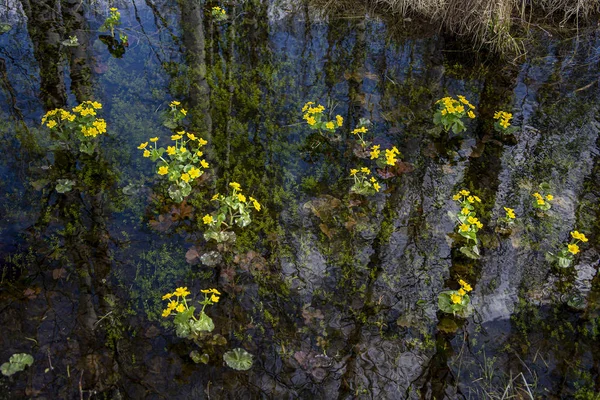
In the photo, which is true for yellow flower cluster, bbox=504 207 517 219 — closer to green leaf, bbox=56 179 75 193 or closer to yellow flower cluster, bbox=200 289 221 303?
yellow flower cluster, bbox=200 289 221 303

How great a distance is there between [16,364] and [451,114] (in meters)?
4.17

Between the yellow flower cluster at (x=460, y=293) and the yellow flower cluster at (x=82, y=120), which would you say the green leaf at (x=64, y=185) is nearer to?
the yellow flower cluster at (x=82, y=120)

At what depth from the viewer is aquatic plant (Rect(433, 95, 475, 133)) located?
4.69 meters

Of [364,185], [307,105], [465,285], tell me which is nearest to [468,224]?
[465,285]

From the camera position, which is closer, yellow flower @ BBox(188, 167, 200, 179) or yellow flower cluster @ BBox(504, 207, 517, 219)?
yellow flower cluster @ BBox(504, 207, 517, 219)

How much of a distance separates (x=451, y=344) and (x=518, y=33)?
4995 mm

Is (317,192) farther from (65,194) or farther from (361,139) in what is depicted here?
(65,194)

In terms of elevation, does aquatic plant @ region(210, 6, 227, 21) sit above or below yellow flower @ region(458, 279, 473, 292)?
above

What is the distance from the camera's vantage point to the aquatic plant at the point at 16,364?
2805 mm

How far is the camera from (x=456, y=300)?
319 centimetres

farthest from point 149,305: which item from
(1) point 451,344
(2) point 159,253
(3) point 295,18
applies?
(3) point 295,18

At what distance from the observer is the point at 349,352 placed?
306 centimetres

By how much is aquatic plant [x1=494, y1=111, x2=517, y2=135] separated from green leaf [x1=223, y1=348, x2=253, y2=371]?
3461mm

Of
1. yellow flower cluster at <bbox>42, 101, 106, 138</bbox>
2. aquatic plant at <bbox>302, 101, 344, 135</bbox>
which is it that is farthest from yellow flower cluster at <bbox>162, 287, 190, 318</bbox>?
aquatic plant at <bbox>302, 101, 344, 135</bbox>
